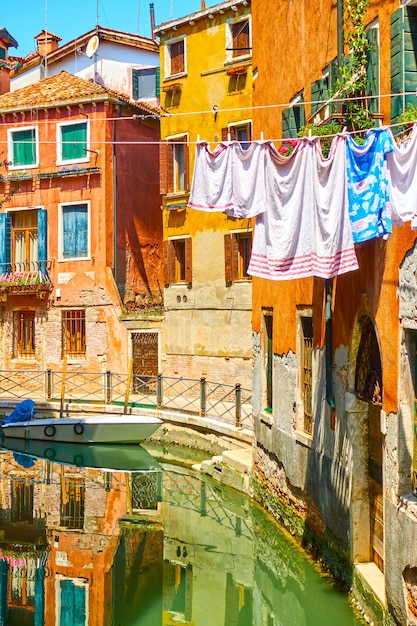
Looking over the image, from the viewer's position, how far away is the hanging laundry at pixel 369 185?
772 centimetres

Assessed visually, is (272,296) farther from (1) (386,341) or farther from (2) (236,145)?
(1) (386,341)

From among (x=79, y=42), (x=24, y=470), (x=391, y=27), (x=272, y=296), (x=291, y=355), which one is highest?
(x=79, y=42)

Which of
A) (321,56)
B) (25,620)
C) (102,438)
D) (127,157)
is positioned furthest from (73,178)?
(25,620)

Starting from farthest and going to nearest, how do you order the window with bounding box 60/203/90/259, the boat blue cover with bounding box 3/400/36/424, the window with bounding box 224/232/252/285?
the window with bounding box 60/203/90/259 → the window with bounding box 224/232/252/285 → the boat blue cover with bounding box 3/400/36/424

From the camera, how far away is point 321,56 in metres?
11.2

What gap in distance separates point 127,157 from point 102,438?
10708mm

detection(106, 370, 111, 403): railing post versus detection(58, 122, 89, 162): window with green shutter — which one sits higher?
detection(58, 122, 89, 162): window with green shutter

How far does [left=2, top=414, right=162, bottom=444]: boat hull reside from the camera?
67.6ft

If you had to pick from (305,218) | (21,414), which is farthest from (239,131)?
(305,218)

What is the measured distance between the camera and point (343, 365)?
1008 centimetres

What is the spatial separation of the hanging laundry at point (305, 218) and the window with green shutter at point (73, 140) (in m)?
19.2

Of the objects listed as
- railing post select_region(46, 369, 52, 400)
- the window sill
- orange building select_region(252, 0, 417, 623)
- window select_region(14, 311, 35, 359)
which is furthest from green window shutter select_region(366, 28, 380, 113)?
window select_region(14, 311, 35, 359)

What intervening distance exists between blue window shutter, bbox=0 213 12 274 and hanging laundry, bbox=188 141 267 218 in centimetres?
1998

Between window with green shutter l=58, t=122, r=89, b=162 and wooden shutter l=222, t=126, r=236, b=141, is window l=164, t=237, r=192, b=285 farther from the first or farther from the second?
window with green shutter l=58, t=122, r=89, b=162
